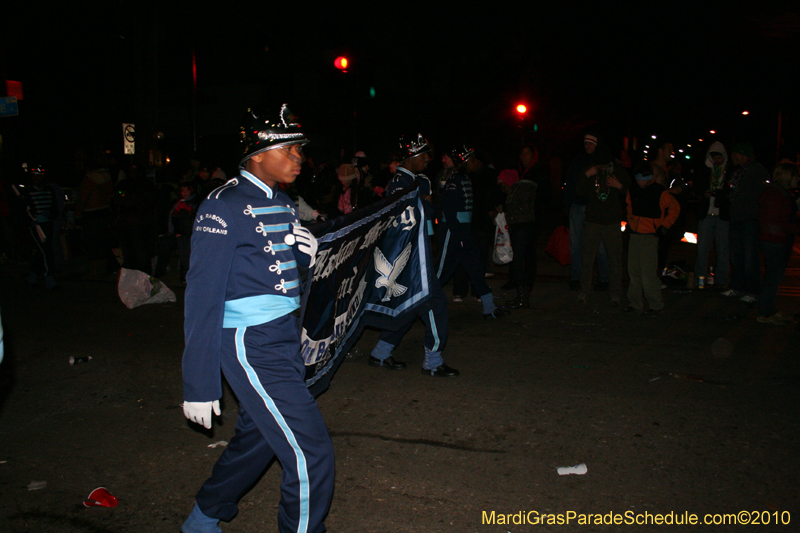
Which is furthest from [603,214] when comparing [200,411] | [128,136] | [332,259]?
[128,136]

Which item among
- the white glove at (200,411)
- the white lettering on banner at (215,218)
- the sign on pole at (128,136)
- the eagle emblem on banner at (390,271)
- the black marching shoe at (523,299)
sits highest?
the sign on pole at (128,136)

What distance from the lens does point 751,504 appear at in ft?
11.4

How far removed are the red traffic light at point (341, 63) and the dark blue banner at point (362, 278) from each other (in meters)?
9.64

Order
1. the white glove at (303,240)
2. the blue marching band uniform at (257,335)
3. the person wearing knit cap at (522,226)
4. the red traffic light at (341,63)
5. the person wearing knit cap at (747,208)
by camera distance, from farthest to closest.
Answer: the red traffic light at (341,63) → the person wearing knit cap at (522,226) → the person wearing knit cap at (747,208) → the white glove at (303,240) → the blue marching band uniform at (257,335)

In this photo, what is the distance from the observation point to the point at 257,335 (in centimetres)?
263

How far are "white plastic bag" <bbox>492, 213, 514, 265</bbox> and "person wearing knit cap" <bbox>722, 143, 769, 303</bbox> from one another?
3.00 meters

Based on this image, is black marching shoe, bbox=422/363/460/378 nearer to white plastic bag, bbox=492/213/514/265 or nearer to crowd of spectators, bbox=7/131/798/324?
crowd of spectators, bbox=7/131/798/324

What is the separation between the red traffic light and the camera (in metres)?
14.1

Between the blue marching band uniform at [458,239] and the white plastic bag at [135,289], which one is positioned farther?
the white plastic bag at [135,289]

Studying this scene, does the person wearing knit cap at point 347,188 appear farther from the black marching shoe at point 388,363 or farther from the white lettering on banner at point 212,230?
the white lettering on banner at point 212,230

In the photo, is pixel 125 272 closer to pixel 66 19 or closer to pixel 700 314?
pixel 700 314

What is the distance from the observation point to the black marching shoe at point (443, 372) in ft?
18.3

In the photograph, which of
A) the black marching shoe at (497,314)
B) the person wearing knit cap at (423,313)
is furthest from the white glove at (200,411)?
the black marching shoe at (497,314)

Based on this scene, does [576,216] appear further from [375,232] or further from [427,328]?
[375,232]
